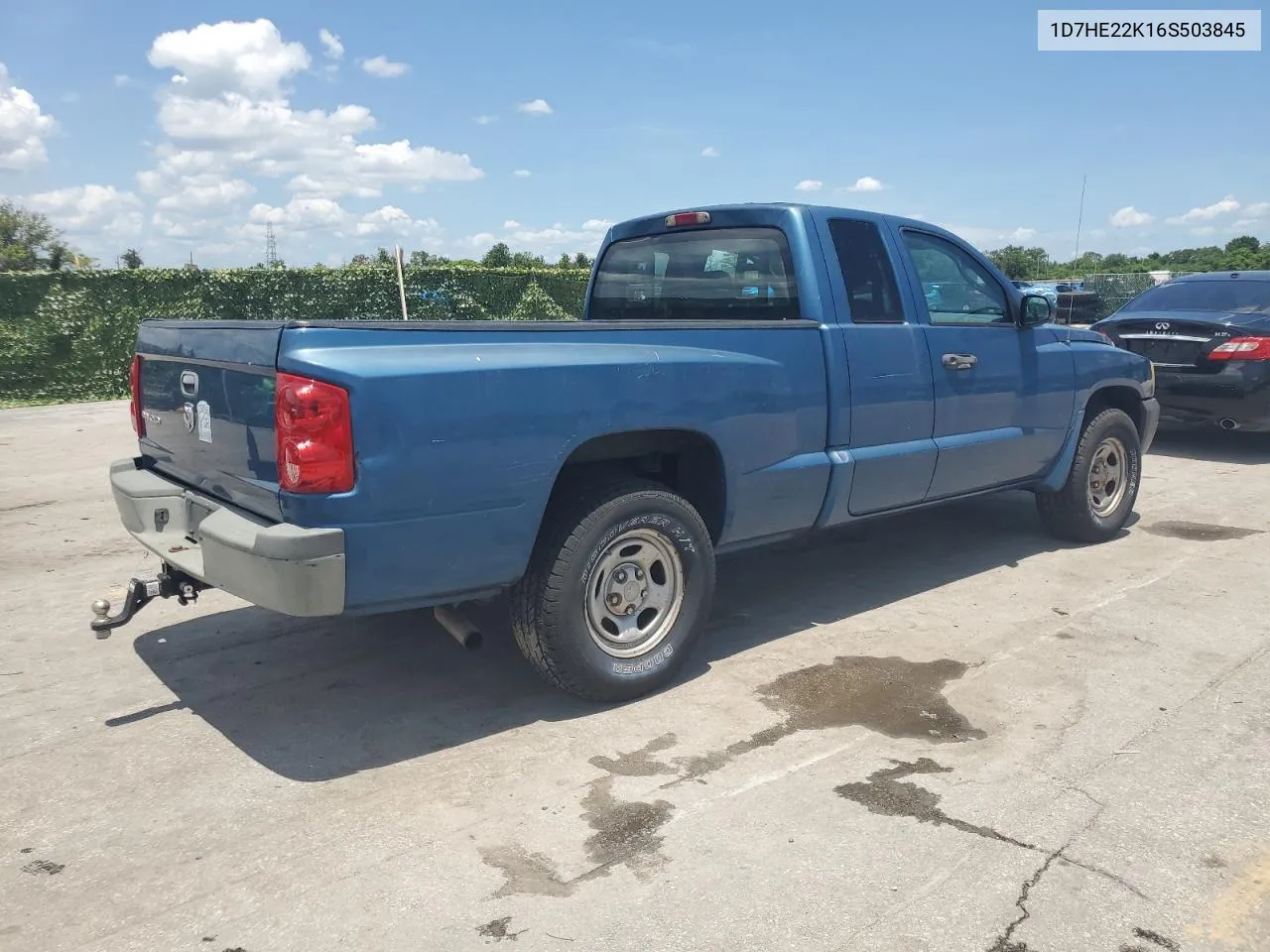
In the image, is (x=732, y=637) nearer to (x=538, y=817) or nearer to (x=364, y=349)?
(x=538, y=817)

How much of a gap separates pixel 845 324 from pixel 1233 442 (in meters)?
7.93

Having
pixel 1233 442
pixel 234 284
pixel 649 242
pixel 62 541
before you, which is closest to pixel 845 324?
pixel 649 242

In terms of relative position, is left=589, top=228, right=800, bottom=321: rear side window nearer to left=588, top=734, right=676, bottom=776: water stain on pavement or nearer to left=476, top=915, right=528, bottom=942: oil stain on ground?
left=588, top=734, right=676, bottom=776: water stain on pavement

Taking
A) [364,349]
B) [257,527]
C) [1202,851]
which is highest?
[364,349]

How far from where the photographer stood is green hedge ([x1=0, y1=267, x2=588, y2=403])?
50.0 feet

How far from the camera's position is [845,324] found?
4.66 m

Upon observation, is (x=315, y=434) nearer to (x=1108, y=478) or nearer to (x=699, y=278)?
(x=699, y=278)

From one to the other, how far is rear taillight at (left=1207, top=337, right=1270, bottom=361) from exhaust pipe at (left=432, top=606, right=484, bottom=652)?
814 centimetres

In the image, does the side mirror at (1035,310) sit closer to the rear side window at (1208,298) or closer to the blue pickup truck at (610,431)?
the blue pickup truck at (610,431)

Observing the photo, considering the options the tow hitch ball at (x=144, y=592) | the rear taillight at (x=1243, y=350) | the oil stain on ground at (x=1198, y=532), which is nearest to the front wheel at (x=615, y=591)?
the tow hitch ball at (x=144, y=592)

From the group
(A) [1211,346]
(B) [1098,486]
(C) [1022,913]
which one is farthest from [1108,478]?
(C) [1022,913]

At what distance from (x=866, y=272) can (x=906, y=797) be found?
2.65 metres

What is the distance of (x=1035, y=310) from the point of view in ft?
18.6

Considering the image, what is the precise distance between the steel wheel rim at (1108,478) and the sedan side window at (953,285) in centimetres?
142
